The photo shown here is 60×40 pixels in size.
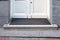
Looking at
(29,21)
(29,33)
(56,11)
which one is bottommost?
(29,33)

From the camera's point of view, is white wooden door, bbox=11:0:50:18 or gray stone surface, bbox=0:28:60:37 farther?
white wooden door, bbox=11:0:50:18

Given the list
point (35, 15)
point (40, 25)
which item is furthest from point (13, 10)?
point (40, 25)

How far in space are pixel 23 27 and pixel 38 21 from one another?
2.71 feet

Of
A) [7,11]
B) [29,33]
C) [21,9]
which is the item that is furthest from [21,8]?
[29,33]

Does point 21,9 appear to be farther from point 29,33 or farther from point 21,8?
point 29,33

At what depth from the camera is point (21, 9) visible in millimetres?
6461

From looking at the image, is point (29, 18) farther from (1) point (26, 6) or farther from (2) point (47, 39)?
(2) point (47, 39)

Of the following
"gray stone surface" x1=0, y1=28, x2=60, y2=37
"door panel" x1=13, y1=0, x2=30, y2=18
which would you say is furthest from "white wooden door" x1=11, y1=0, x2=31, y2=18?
"gray stone surface" x1=0, y1=28, x2=60, y2=37

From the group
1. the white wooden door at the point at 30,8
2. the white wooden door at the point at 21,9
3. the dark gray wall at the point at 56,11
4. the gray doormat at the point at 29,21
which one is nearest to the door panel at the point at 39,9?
the white wooden door at the point at 30,8

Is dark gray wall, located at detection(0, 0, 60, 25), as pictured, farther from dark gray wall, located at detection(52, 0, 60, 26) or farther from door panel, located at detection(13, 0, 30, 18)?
door panel, located at detection(13, 0, 30, 18)

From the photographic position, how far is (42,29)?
5680 millimetres

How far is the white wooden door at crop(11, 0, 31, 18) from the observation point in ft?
20.9

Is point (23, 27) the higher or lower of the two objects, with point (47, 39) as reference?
higher

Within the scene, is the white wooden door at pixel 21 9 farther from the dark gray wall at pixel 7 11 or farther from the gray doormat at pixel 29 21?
the dark gray wall at pixel 7 11
